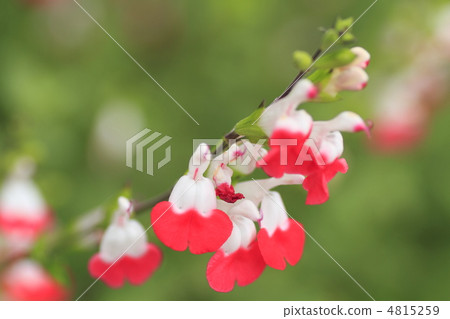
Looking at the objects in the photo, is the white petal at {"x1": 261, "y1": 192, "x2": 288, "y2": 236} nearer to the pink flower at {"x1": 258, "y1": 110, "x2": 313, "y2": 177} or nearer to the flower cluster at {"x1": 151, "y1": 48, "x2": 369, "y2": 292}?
the flower cluster at {"x1": 151, "y1": 48, "x2": 369, "y2": 292}

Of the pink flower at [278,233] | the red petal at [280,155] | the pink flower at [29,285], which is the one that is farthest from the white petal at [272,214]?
the pink flower at [29,285]

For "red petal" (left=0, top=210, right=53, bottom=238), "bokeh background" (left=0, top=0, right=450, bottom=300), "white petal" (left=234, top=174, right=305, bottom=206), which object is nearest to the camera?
"white petal" (left=234, top=174, right=305, bottom=206)

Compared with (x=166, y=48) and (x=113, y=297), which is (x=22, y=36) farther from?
(x=113, y=297)

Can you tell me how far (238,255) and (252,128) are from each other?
0.74 ft

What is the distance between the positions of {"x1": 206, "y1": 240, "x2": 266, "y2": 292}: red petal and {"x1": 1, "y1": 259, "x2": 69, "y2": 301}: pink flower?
0.77 meters

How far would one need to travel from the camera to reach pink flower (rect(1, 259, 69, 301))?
1.49 meters

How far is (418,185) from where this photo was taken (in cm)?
211

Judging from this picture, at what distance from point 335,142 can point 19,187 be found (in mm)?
1155

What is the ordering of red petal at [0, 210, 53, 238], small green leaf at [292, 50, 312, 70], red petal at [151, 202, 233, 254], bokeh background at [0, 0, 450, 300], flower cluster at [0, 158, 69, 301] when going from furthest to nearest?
bokeh background at [0, 0, 450, 300], red petal at [0, 210, 53, 238], flower cluster at [0, 158, 69, 301], red petal at [151, 202, 233, 254], small green leaf at [292, 50, 312, 70]

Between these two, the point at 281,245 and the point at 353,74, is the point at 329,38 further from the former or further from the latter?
the point at 281,245

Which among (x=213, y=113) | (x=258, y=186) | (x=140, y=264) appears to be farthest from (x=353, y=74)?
(x=213, y=113)

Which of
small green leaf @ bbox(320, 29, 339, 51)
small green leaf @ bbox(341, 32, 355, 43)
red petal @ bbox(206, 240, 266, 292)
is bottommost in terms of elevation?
red petal @ bbox(206, 240, 266, 292)

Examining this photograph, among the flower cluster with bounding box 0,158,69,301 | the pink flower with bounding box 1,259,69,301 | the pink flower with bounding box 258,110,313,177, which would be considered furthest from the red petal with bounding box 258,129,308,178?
the pink flower with bounding box 1,259,69,301

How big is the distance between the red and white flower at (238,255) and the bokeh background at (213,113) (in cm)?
112
